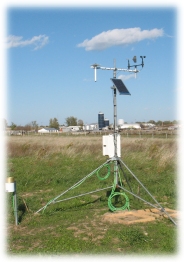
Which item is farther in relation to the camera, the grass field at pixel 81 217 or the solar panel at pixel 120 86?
the solar panel at pixel 120 86

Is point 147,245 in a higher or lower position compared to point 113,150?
lower

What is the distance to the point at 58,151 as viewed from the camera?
15.6 meters

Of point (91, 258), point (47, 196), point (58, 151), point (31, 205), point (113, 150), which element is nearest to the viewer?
point (91, 258)

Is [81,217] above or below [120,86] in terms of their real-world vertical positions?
below

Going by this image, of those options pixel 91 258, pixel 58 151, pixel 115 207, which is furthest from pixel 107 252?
pixel 58 151

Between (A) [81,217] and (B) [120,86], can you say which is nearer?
(A) [81,217]

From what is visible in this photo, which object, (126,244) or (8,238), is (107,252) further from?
(8,238)

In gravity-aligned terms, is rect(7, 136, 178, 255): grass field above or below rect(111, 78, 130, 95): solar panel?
below

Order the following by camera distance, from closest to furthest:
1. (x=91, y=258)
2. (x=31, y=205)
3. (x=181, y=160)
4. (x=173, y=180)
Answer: (x=91, y=258), (x=31, y=205), (x=173, y=180), (x=181, y=160)

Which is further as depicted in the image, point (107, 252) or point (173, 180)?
point (173, 180)

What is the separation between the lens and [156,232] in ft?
16.5

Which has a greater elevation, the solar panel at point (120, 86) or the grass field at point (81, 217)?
the solar panel at point (120, 86)

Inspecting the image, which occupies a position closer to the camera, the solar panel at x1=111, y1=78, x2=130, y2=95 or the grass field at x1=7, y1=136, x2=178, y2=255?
the grass field at x1=7, y1=136, x2=178, y2=255

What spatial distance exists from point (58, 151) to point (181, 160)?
248 inches
